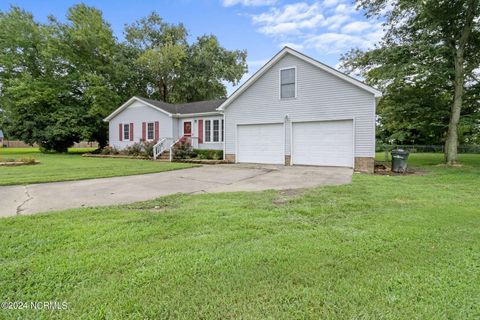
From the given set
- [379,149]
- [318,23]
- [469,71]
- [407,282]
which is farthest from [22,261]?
[379,149]

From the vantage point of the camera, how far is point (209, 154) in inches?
647

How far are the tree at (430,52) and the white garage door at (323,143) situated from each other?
3751mm

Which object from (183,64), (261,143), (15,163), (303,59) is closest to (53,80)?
(183,64)

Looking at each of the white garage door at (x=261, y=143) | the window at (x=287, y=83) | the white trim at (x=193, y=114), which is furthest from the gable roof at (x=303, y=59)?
the white trim at (x=193, y=114)

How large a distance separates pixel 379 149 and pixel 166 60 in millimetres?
24879

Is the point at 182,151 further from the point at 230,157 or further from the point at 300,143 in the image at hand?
the point at 300,143

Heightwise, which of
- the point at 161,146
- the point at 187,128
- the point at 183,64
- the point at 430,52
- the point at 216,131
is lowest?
the point at 161,146

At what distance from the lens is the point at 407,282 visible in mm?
2590

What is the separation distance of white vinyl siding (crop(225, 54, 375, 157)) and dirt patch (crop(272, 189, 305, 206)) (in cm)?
630

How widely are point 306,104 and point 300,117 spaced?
2.22ft

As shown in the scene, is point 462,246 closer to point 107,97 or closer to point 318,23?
point 318,23

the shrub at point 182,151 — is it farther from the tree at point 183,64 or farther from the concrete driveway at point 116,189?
the tree at point 183,64

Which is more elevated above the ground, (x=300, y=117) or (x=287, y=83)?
(x=287, y=83)

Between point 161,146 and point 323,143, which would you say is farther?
point 161,146
